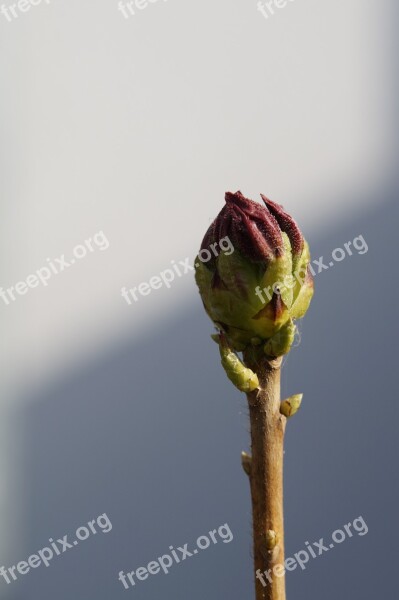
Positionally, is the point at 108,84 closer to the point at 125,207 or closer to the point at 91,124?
the point at 91,124

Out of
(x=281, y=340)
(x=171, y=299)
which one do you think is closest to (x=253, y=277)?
(x=281, y=340)

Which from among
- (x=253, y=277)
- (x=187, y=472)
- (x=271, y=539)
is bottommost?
(x=187, y=472)

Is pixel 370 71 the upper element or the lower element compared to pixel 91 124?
lower

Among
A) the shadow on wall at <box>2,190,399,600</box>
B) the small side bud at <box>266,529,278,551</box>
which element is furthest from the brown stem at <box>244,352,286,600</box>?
the shadow on wall at <box>2,190,399,600</box>

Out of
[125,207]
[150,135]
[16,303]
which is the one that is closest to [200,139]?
[150,135]

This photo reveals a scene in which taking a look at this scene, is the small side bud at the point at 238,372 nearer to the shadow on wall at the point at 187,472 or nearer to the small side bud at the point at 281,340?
the small side bud at the point at 281,340

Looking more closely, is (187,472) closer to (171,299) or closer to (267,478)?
(171,299)

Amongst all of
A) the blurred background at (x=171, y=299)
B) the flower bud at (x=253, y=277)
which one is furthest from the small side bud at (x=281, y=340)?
the blurred background at (x=171, y=299)
